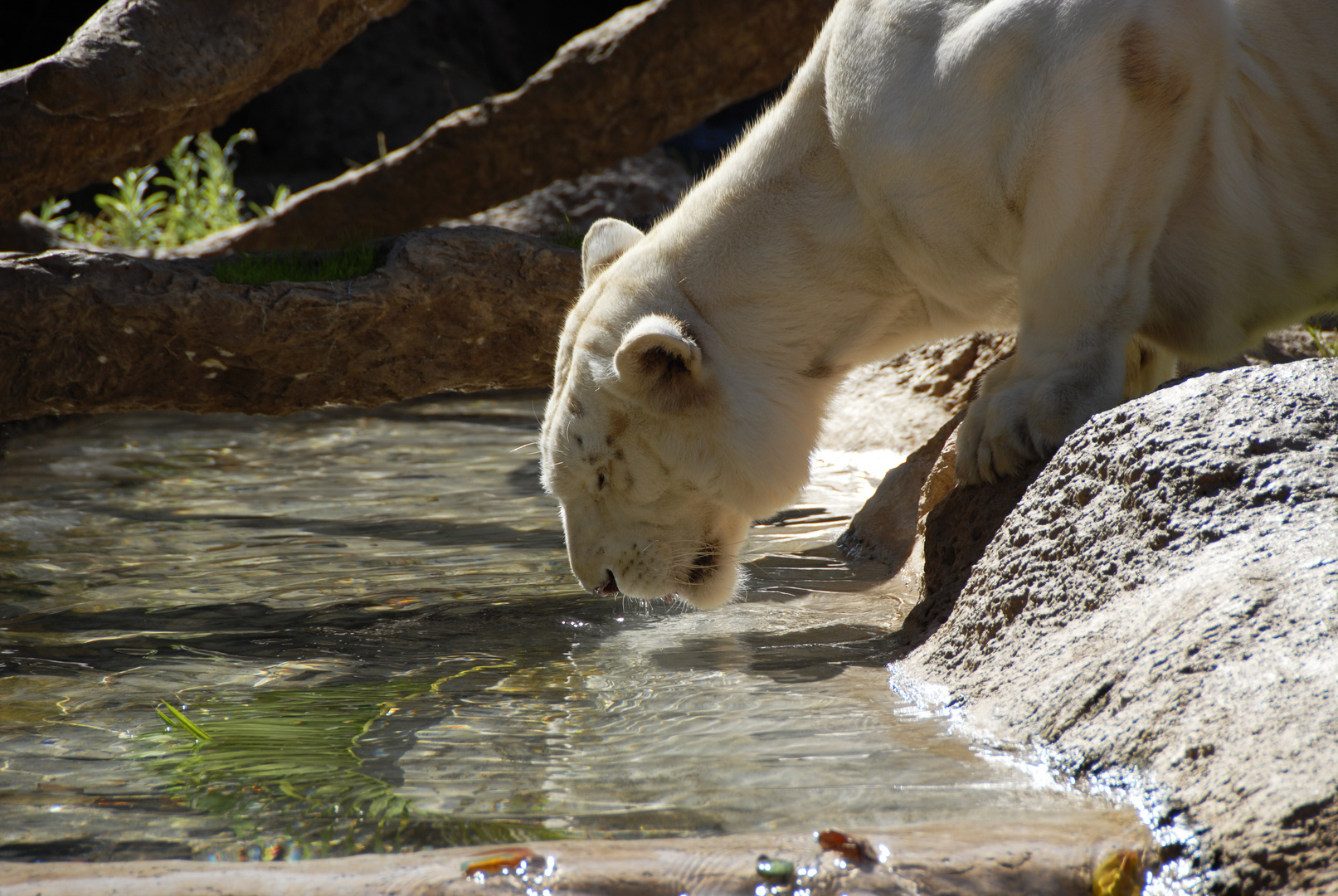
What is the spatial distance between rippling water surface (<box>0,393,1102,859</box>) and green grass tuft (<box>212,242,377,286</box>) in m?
0.99

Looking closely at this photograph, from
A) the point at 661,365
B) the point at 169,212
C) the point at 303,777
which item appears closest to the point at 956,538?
the point at 661,365

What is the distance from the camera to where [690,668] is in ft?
9.07

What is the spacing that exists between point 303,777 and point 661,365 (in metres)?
1.29

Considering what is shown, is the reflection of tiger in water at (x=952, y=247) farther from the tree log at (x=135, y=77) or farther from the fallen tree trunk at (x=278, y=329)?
the tree log at (x=135, y=77)

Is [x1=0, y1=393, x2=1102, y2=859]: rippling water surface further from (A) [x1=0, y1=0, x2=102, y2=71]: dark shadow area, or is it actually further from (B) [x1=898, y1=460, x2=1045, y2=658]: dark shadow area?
(A) [x1=0, y1=0, x2=102, y2=71]: dark shadow area

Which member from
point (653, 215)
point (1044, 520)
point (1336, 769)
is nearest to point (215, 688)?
point (1044, 520)

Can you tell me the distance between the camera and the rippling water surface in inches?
72.7

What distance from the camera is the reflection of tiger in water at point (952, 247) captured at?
2.69 meters

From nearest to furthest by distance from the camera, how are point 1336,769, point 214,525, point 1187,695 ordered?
point 1336,769 < point 1187,695 < point 214,525

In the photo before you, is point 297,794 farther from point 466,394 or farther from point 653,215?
point 466,394

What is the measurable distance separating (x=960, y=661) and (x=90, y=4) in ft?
52.6

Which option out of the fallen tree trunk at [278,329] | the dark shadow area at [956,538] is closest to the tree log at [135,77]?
the fallen tree trunk at [278,329]

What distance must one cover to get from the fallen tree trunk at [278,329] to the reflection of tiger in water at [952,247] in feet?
5.47

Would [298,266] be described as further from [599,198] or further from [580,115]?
[599,198]
